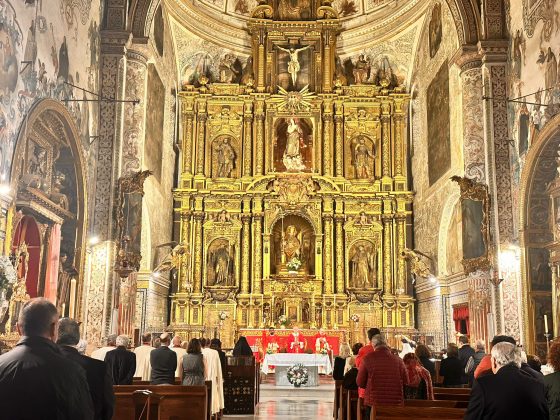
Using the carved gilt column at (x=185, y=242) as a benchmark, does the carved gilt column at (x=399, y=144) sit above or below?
above

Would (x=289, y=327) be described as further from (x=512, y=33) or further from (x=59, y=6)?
(x=59, y=6)

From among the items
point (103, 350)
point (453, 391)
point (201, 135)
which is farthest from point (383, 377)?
point (201, 135)

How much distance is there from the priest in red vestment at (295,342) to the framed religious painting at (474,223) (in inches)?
268

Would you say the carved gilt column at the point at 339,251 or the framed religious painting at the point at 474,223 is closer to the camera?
the framed religious painting at the point at 474,223

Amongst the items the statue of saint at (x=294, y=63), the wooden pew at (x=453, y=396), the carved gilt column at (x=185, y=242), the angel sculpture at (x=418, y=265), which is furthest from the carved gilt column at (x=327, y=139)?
the wooden pew at (x=453, y=396)

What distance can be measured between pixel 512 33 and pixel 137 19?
9928mm

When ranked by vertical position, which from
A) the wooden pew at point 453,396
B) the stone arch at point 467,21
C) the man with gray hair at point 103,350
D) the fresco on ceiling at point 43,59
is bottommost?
the wooden pew at point 453,396

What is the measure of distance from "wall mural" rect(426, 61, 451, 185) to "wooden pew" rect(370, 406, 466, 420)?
1672 centimetres

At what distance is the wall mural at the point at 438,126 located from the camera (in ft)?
74.6

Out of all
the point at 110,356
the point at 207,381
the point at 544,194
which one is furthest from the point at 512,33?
the point at 110,356

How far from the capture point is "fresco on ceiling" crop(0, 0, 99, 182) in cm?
1082

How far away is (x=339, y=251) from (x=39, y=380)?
24.1 meters

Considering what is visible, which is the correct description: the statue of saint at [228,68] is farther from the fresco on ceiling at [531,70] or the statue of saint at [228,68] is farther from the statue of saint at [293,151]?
the fresco on ceiling at [531,70]

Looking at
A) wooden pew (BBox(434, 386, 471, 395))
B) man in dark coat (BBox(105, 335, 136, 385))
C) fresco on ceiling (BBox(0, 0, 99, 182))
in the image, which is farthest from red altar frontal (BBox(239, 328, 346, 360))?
man in dark coat (BBox(105, 335, 136, 385))
